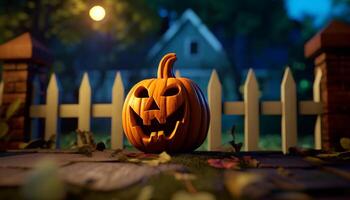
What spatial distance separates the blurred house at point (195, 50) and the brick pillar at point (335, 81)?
1339 centimetres

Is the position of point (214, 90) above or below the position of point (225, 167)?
above

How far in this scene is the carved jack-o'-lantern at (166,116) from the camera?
219 cm

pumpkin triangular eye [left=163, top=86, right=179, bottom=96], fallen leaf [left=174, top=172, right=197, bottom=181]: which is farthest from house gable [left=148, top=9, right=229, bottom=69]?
fallen leaf [left=174, top=172, right=197, bottom=181]

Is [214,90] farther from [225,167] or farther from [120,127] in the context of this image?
[225,167]

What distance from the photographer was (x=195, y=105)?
224 cm

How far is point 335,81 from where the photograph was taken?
3057 millimetres

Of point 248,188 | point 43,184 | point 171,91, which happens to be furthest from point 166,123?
point 43,184

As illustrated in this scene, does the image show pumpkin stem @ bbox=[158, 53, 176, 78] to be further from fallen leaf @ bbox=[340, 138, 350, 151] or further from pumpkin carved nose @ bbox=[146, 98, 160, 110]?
fallen leaf @ bbox=[340, 138, 350, 151]

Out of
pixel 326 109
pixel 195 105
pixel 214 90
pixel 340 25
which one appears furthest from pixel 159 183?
pixel 340 25

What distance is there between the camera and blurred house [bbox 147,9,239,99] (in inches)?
656

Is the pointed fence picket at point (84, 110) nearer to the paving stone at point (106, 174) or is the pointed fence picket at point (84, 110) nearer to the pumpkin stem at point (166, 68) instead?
the pumpkin stem at point (166, 68)

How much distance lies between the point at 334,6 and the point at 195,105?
689 inches

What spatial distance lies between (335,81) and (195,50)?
14.1 m

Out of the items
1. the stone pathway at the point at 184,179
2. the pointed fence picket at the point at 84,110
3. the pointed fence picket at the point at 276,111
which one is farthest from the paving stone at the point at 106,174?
the pointed fence picket at the point at 276,111
